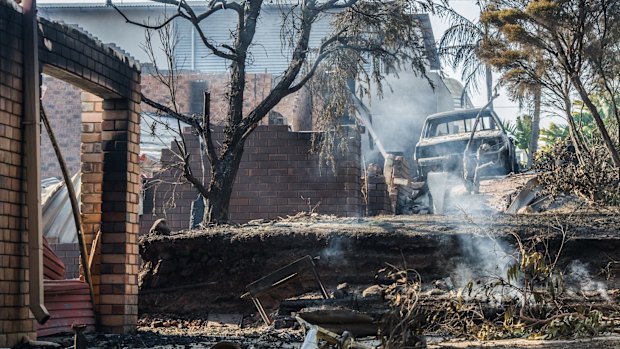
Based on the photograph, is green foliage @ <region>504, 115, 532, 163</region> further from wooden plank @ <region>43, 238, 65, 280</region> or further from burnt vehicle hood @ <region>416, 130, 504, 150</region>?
wooden plank @ <region>43, 238, 65, 280</region>

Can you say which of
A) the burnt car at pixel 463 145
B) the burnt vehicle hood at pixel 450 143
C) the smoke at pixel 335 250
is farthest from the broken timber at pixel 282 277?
the burnt vehicle hood at pixel 450 143

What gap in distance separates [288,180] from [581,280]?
6204mm

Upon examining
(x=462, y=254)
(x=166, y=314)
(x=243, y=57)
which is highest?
(x=243, y=57)

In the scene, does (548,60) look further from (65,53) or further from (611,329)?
(65,53)

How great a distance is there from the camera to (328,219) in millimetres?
15047

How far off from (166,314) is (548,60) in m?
7.50

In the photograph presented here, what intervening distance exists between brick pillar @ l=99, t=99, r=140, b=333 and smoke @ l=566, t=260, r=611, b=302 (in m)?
6.08

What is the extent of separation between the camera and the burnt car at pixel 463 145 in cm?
2355

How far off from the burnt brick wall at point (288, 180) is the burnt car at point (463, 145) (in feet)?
19.6

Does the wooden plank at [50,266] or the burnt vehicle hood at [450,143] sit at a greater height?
the burnt vehicle hood at [450,143]

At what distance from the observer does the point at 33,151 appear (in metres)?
7.34

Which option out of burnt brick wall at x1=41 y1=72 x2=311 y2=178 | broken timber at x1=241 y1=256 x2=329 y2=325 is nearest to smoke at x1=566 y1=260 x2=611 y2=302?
broken timber at x1=241 y1=256 x2=329 y2=325

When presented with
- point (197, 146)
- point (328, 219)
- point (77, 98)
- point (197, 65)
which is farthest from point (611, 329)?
point (197, 65)

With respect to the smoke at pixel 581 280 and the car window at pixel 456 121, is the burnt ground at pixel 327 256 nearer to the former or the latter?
the smoke at pixel 581 280
